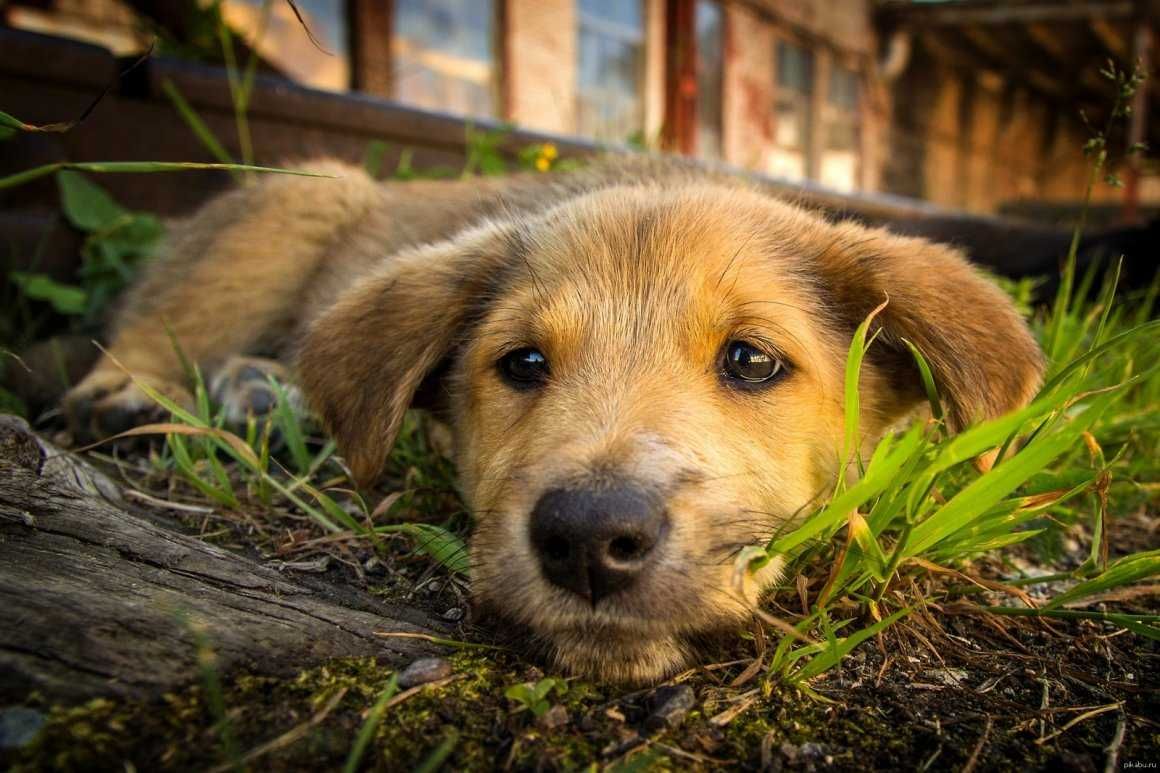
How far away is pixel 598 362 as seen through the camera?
6.75 ft

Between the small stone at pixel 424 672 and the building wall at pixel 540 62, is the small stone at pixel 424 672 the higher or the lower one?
the lower one

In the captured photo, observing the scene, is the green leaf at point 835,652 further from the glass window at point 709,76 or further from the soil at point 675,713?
the glass window at point 709,76

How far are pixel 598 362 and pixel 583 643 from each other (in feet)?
2.37

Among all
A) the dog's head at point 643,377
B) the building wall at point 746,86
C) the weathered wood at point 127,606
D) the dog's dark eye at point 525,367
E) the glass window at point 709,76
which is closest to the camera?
the weathered wood at point 127,606

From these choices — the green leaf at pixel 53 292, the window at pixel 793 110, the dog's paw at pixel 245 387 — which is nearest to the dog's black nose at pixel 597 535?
the dog's paw at pixel 245 387

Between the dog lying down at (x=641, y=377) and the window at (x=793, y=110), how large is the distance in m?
15.9

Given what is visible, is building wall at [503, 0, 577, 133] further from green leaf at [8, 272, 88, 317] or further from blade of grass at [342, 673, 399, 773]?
blade of grass at [342, 673, 399, 773]

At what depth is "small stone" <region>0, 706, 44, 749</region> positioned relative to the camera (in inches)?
45.2

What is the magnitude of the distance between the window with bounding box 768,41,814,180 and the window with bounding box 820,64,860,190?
66 centimetres

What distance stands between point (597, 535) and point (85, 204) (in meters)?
4.18

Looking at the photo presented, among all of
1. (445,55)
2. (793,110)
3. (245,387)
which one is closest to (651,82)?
(445,55)

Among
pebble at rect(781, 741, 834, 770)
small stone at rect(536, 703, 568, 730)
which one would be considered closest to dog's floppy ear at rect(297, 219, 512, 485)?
small stone at rect(536, 703, 568, 730)

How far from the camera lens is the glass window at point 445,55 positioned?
1006 cm

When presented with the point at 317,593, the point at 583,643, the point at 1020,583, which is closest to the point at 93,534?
the point at 317,593
